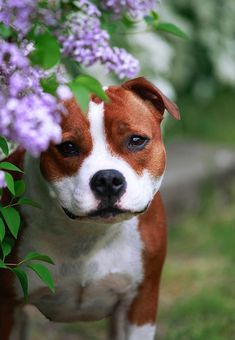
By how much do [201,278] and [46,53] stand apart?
3.33 m

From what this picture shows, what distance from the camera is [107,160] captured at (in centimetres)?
295

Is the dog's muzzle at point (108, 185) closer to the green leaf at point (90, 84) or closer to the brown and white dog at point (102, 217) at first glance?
the brown and white dog at point (102, 217)

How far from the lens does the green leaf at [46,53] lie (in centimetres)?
246

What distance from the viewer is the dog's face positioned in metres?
2.91

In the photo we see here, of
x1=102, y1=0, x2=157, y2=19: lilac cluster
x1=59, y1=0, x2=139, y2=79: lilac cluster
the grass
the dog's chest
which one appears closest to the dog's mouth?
the dog's chest

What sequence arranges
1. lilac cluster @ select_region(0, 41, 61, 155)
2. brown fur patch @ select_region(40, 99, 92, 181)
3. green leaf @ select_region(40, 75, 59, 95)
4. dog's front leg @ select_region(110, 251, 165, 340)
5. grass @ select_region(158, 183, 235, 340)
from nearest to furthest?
1. lilac cluster @ select_region(0, 41, 61, 155)
2. green leaf @ select_region(40, 75, 59, 95)
3. brown fur patch @ select_region(40, 99, 92, 181)
4. dog's front leg @ select_region(110, 251, 165, 340)
5. grass @ select_region(158, 183, 235, 340)

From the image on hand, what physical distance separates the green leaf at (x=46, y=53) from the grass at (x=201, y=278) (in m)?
2.42

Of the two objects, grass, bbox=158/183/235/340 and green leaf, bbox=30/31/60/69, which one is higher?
green leaf, bbox=30/31/60/69

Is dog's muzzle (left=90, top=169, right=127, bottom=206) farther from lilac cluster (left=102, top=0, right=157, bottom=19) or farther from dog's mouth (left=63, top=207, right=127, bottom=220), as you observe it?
lilac cluster (left=102, top=0, right=157, bottom=19)

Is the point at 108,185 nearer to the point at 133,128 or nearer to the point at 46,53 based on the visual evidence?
the point at 133,128

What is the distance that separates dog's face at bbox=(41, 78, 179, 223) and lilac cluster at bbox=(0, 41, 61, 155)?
47cm

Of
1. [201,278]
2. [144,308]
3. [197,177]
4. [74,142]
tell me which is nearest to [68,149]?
[74,142]

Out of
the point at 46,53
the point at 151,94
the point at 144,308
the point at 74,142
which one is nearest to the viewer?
the point at 46,53

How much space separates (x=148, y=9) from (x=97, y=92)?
A: 105cm
